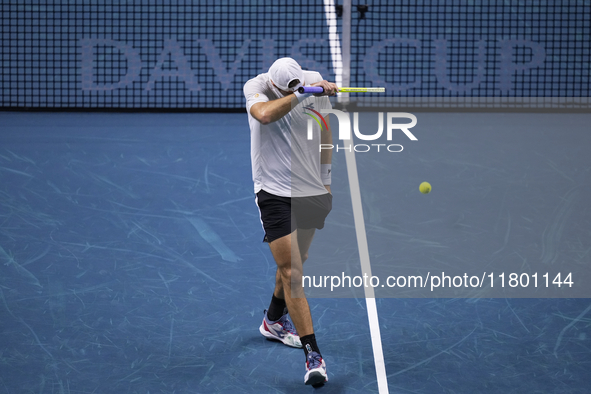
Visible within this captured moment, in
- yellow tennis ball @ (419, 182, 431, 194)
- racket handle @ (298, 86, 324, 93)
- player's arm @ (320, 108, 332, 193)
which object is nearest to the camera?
racket handle @ (298, 86, 324, 93)

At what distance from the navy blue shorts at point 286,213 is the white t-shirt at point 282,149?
0.04 meters

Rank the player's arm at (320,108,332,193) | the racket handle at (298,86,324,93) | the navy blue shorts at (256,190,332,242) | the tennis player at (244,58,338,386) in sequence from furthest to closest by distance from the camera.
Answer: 1. the player's arm at (320,108,332,193)
2. the navy blue shorts at (256,190,332,242)
3. the tennis player at (244,58,338,386)
4. the racket handle at (298,86,324,93)

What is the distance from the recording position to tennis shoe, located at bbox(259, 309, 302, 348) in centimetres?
420

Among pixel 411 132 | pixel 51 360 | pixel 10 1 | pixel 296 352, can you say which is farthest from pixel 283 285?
pixel 10 1

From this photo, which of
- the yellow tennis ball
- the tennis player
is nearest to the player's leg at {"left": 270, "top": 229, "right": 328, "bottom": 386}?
the tennis player

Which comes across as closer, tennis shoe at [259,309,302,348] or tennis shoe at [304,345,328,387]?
tennis shoe at [304,345,328,387]

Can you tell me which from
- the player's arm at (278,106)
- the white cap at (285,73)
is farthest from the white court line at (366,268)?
the white cap at (285,73)

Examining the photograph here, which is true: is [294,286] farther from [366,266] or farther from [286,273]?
[366,266]

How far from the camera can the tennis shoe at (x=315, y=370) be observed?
3639 millimetres

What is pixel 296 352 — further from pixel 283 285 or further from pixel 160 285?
pixel 160 285

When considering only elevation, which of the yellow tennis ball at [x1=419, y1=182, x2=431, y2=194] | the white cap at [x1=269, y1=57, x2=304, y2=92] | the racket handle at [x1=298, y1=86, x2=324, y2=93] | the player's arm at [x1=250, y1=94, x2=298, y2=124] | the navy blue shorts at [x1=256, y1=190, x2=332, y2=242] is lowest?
the yellow tennis ball at [x1=419, y1=182, x2=431, y2=194]

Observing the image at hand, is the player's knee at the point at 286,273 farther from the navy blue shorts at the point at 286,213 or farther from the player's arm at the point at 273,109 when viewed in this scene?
the player's arm at the point at 273,109

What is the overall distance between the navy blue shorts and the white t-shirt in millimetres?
37

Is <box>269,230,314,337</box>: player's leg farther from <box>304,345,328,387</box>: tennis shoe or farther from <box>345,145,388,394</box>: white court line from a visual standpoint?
<box>345,145,388,394</box>: white court line
